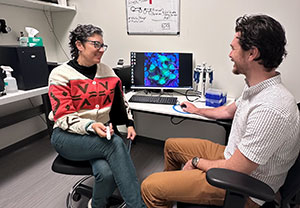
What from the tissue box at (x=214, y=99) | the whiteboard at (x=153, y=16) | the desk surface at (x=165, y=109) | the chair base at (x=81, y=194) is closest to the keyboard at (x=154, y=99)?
the desk surface at (x=165, y=109)

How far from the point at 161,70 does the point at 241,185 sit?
141cm

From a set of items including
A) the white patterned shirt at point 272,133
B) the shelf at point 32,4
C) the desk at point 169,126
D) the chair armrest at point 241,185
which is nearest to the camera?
the chair armrest at point 241,185

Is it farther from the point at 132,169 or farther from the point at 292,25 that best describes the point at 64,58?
the point at 292,25

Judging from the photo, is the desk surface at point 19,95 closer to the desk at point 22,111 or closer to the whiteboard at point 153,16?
the desk at point 22,111

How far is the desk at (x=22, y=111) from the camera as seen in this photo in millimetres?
1644

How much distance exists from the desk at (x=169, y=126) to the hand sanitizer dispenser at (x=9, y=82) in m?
0.96

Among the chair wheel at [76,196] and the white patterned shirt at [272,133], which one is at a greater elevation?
the white patterned shirt at [272,133]

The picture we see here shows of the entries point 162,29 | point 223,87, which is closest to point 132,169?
point 223,87

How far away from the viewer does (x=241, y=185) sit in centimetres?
75

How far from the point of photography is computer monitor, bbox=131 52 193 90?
77.2 inches

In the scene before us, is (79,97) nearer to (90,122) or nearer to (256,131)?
(90,122)

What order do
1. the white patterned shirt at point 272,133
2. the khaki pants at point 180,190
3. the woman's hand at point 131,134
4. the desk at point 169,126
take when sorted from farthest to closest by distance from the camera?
the desk at point 169,126
the woman's hand at point 131,134
the khaki pants at point 180,190
the white patterned shirt at point 272,133

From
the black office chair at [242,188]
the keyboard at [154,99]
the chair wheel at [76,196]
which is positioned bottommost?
the chair wheel at [76,196]

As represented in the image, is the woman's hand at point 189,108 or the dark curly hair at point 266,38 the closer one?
the dark curly hair at point 266,38
